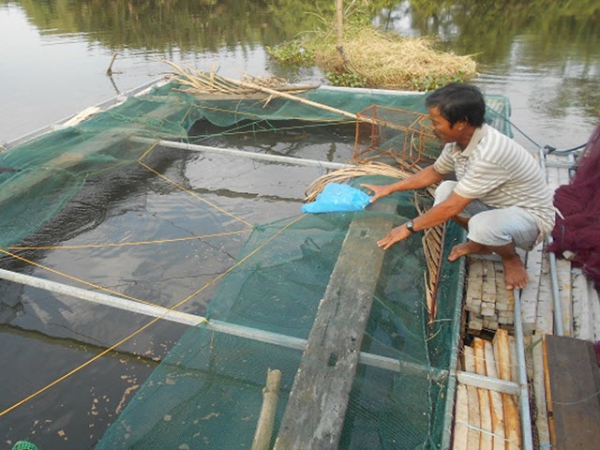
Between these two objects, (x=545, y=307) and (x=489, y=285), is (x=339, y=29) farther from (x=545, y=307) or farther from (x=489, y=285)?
(x=545, y=307)

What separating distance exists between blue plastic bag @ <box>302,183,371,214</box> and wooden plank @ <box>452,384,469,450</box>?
1.58 meters

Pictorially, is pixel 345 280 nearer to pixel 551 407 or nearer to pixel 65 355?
pixel 551 407

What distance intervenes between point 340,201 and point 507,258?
1321mm

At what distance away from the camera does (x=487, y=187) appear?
2779 mm

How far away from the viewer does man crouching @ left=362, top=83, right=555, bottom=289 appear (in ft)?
8.91

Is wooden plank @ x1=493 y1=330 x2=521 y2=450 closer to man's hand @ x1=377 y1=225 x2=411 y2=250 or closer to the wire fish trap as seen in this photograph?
man's hand @ x1=377 y1=225 x2=411 y2=250

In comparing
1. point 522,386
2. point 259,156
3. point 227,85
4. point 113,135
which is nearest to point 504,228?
point 522,386

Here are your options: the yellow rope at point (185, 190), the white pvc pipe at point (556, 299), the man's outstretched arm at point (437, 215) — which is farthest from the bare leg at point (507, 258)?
the yellow rope at point (185, 190)

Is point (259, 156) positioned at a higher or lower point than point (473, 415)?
higher

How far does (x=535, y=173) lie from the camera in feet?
9.41

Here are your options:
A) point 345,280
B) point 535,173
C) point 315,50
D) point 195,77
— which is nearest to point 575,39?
point 315,50

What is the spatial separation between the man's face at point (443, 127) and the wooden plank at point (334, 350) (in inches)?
31.7

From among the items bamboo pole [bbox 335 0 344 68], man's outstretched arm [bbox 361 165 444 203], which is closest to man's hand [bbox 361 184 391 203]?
man's outstretched arm [bbox 361 165 444 203]

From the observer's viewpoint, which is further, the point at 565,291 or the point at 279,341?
the point at 565,291
